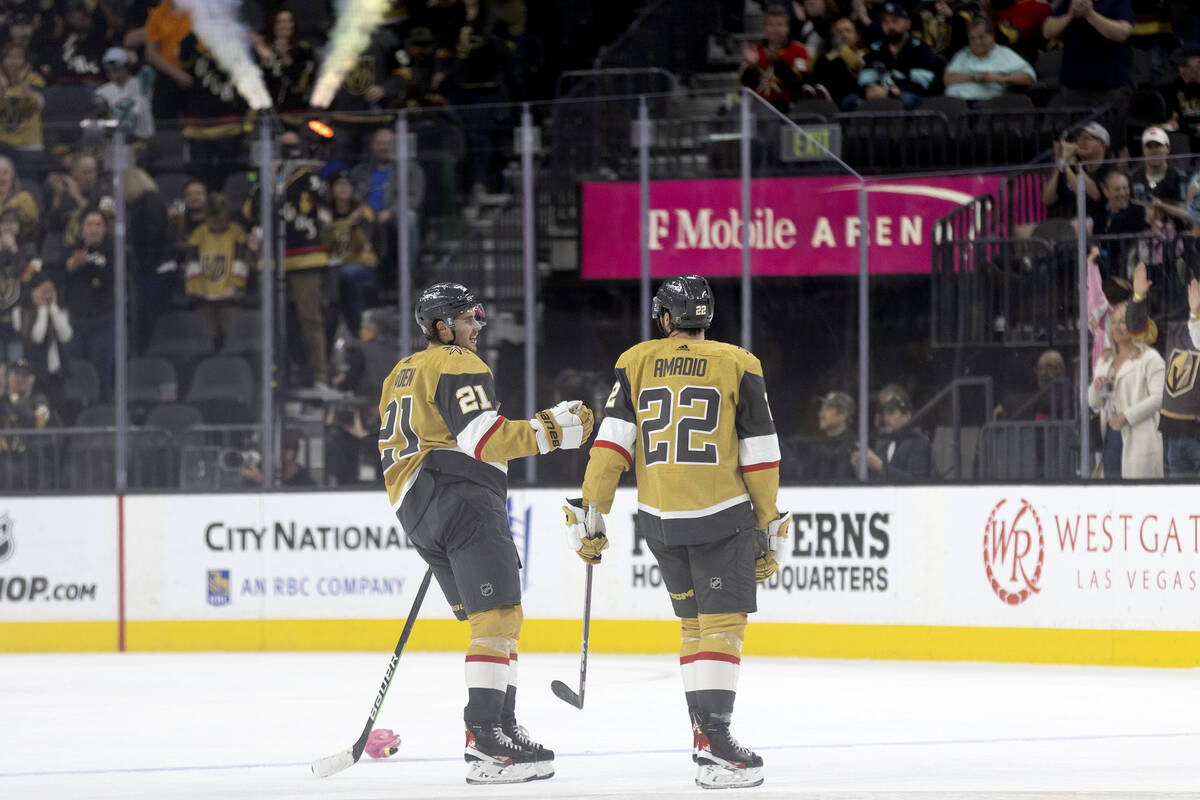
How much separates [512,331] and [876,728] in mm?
3874

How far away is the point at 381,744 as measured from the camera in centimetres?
581

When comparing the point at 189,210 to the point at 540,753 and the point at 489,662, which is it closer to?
the point at 489,662

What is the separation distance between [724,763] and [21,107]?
781 centimetres

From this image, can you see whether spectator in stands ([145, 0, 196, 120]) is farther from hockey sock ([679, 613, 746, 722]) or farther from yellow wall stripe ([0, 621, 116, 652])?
hockey sock ([679, 613, 746, 722])

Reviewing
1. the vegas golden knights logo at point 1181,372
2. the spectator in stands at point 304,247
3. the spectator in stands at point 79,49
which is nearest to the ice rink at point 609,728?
the vegas golden knights logo at point 1181,372

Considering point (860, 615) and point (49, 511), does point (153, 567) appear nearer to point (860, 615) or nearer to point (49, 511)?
point (49, 511)

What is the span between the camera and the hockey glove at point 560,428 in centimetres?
544

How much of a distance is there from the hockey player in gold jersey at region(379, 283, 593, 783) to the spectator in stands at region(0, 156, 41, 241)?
17.1 ft

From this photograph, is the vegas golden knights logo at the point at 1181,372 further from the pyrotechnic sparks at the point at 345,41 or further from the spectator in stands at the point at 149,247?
the pyrotechnic sparks at the point at 345,41

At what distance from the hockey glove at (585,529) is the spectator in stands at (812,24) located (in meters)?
7.15

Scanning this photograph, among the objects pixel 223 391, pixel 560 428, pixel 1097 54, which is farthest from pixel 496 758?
pixel 1097 54

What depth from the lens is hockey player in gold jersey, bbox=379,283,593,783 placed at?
5406 millimetres

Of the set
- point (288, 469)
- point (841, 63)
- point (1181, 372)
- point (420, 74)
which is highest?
point (420, 74)

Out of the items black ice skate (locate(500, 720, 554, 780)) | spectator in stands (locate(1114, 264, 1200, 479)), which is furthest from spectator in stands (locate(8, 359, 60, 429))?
spectator in stands (locate(1114, 264, 1200, 479))
